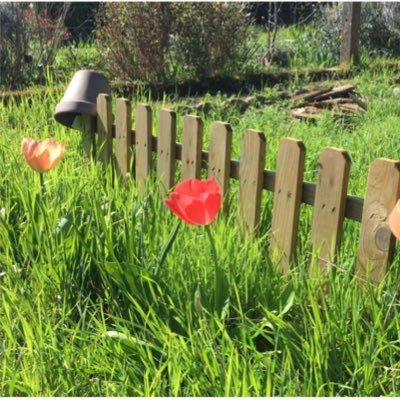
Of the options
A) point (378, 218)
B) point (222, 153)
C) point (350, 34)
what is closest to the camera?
Result: point (378, 218)

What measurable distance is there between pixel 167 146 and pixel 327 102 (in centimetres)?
279

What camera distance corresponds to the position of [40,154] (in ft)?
6.61

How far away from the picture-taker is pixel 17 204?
8.54 feet

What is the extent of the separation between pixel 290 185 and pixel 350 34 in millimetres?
6064

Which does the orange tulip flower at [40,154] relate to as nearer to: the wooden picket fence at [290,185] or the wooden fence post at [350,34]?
the wooden picket fence at [290,185]

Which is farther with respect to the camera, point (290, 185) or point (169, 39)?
point (169, 39)

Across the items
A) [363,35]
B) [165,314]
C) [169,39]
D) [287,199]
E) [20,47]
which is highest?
[363,35]

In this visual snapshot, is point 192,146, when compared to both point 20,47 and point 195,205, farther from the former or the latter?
point 20,47

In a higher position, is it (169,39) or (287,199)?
(169,39)

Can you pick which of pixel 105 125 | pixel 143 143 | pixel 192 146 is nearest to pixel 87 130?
pixel 105 125

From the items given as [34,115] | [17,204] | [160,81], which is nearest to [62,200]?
[17,204]

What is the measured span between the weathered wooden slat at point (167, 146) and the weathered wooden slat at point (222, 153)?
313mm

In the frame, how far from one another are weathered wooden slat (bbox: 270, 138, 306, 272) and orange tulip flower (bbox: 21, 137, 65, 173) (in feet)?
2.43

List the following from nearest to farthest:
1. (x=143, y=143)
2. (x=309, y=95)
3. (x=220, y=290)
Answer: (x=220, y=290) < (x=143, y=143) < (x=309, y=95)
